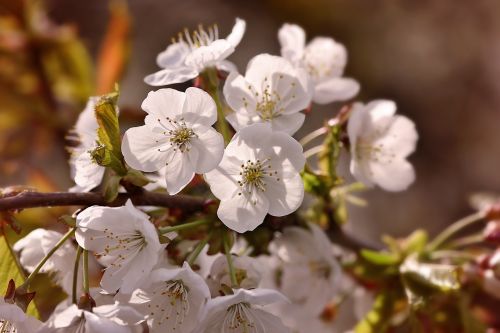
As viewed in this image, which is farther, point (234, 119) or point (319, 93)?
point (319, 93)

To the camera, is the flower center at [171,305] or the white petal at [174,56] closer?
the flower center at [171,305]

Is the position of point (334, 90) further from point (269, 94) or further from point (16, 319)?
point (16, 319)

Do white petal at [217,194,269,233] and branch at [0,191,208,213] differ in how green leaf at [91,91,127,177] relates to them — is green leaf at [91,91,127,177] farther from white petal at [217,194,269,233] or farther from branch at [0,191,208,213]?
white petal at [217,194,269,233]

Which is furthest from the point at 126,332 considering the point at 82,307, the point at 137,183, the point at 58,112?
the point at 58,112

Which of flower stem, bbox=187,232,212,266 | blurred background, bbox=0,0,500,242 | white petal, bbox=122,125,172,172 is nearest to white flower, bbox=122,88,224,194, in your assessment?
white petal, bbox=122,125,172,172

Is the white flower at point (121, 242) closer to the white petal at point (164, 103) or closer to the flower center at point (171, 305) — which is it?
the flower center at point (171, 305)

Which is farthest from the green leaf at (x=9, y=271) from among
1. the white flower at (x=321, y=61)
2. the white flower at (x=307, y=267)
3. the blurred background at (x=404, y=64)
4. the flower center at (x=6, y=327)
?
the blurred background at (x=404, y=64)

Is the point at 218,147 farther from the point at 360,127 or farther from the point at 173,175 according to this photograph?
the point at 360,127
